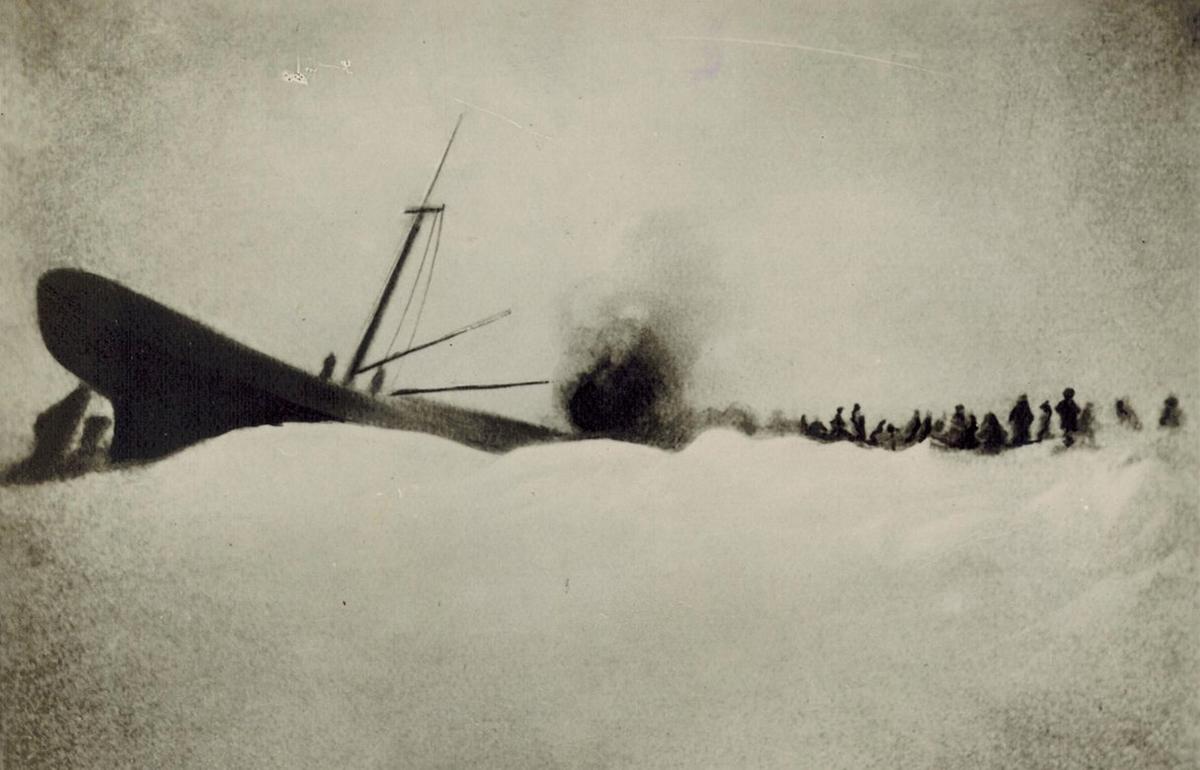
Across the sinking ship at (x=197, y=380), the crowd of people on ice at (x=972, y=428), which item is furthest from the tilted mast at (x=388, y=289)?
the crowd of people on ice at (x=972, y=428)

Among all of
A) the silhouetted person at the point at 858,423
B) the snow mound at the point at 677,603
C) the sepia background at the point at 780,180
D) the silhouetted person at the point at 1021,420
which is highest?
the sepia background at the point at 780,180

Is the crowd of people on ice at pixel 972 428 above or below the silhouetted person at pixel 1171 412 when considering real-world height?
below

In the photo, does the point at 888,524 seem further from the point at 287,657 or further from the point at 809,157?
the point at 287,657

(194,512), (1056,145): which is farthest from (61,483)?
(1056,145)

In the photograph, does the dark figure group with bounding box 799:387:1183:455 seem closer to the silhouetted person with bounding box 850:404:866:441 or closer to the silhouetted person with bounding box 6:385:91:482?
the silhouetted person with bounding box 850:404:866:441

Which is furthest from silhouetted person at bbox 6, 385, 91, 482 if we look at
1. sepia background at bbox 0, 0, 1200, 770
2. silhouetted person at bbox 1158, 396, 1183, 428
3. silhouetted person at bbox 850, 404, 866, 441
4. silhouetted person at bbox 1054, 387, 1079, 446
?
silhouetted person at bbox 1158, 396, 1183, 428

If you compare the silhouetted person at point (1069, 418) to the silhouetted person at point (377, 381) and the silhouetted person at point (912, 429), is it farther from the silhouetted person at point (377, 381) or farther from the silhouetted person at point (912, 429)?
the silhouetted person at point (377, 381)
